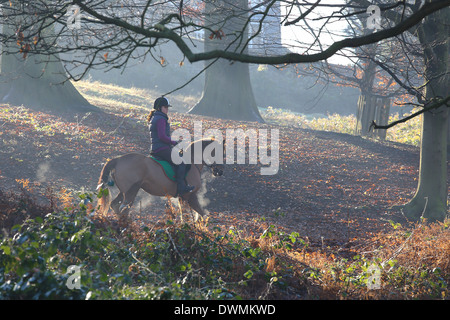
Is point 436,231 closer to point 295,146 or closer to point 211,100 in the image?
point 295,146

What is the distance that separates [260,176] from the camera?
14.0 meters

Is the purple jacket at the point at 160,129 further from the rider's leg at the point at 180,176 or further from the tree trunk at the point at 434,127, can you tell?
the tree trunk at the point at 434,127

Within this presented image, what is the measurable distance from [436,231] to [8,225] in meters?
7.12

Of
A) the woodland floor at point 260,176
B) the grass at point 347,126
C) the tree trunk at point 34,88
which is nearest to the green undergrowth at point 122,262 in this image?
the woodland floor at point 260,176

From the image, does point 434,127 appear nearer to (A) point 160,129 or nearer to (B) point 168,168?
(B) point 168,168

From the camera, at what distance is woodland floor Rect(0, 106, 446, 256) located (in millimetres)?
10758

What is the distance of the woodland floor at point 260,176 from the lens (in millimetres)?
10758

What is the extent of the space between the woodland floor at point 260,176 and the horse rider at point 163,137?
106cm
